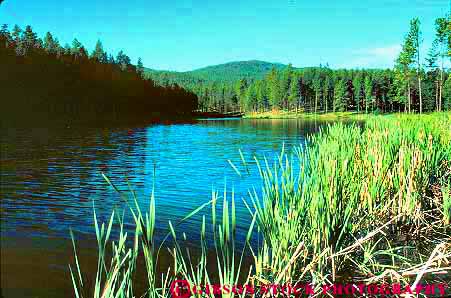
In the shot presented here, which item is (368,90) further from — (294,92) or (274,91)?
(274,91)

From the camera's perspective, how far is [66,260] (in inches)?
256

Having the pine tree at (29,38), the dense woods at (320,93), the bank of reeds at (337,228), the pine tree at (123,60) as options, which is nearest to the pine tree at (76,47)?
the pine tree at (29,38)

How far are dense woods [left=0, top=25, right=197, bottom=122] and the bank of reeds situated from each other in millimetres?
55437

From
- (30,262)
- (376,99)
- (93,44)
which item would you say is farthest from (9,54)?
(376,99)

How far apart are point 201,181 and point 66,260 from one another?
771 centimetres

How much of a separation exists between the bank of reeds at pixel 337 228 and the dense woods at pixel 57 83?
55437 mm

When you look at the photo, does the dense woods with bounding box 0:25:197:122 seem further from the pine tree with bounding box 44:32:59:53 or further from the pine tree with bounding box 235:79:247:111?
the pine tree with bounding box 235:79:247:111

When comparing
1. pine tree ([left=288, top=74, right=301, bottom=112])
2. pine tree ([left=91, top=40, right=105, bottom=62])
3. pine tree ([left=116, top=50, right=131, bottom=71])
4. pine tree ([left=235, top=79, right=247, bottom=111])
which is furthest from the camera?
pine tree ([left=235, top=79, right=247, bottom=111])

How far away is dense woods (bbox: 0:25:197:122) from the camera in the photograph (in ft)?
214

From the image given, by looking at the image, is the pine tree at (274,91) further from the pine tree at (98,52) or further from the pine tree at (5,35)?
the pine tree at (5,35)

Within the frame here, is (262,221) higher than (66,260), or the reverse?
(262,221)

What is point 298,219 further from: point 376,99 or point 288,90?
point 288,90

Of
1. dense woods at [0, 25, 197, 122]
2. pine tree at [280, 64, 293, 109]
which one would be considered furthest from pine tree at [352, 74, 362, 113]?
dense woods at [0, 25, 197, 122]

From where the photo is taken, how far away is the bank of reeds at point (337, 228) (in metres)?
3.26
